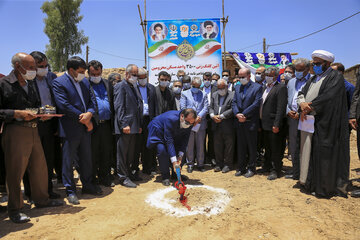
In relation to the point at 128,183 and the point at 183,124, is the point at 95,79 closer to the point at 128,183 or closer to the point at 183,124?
the point at 183,124

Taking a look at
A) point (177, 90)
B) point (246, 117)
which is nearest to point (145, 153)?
point (177, 90)

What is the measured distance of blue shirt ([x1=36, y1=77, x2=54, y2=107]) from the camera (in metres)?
3.75

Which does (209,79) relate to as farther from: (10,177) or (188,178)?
(10,177)

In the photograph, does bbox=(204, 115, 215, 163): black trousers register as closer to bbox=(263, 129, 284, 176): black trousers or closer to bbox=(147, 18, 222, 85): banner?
bbox=(263, 129, 284, 176): black trousers

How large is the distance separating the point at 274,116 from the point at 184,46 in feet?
16.7

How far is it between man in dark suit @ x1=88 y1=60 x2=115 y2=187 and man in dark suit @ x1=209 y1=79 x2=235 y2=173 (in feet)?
7.45

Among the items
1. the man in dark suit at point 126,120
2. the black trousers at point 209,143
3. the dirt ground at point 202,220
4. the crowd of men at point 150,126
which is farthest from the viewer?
the black trousers at point 209,143

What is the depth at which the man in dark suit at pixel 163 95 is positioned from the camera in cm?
538

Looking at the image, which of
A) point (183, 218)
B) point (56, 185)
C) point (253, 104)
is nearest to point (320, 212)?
point (183, 218)

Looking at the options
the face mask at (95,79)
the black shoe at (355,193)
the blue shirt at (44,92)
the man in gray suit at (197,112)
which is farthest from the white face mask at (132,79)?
the black shoe at (355,193)

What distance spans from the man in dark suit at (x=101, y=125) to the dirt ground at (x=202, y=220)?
61cm

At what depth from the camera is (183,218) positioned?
325 centimetres

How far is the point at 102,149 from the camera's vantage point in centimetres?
463

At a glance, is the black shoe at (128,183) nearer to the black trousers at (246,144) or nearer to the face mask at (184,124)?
the face mask at (184,124)
